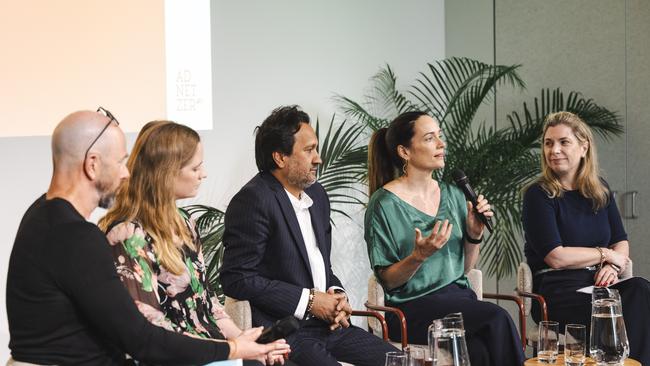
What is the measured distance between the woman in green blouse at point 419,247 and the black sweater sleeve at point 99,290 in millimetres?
1559

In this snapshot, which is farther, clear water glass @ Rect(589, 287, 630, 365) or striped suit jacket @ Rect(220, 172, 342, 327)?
striped suit jacket @ Rect(220, 172, 342, 327)

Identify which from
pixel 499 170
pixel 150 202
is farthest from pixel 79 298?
pixel 499 170

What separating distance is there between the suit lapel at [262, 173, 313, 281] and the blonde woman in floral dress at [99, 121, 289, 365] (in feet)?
1.85

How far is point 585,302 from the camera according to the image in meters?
4.06

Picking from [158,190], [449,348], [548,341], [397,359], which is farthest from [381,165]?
[397,359]

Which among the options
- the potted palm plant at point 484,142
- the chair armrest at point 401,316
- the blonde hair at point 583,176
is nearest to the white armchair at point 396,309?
the chair armrest at point 401,316

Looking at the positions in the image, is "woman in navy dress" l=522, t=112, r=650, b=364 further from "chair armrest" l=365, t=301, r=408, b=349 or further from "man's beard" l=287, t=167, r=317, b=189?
"man's beard" l=287, t=167, r=317, b=189

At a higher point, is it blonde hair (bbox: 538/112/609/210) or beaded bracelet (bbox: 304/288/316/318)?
blonde hair (bbox: 538/112/609/210)

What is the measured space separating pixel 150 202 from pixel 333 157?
2393 millimetres

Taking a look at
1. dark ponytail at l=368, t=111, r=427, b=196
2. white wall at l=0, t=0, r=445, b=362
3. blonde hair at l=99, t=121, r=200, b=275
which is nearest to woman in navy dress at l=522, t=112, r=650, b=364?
dark ponytail at l=368, t=111, r=427, b=196

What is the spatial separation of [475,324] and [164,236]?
4.96ft

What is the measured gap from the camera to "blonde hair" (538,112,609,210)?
4223 millimetres

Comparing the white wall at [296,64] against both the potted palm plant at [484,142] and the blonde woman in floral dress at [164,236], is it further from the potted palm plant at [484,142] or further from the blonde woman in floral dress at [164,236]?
the blonde woman in floral dress at [164,236]

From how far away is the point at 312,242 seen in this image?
349 cm
